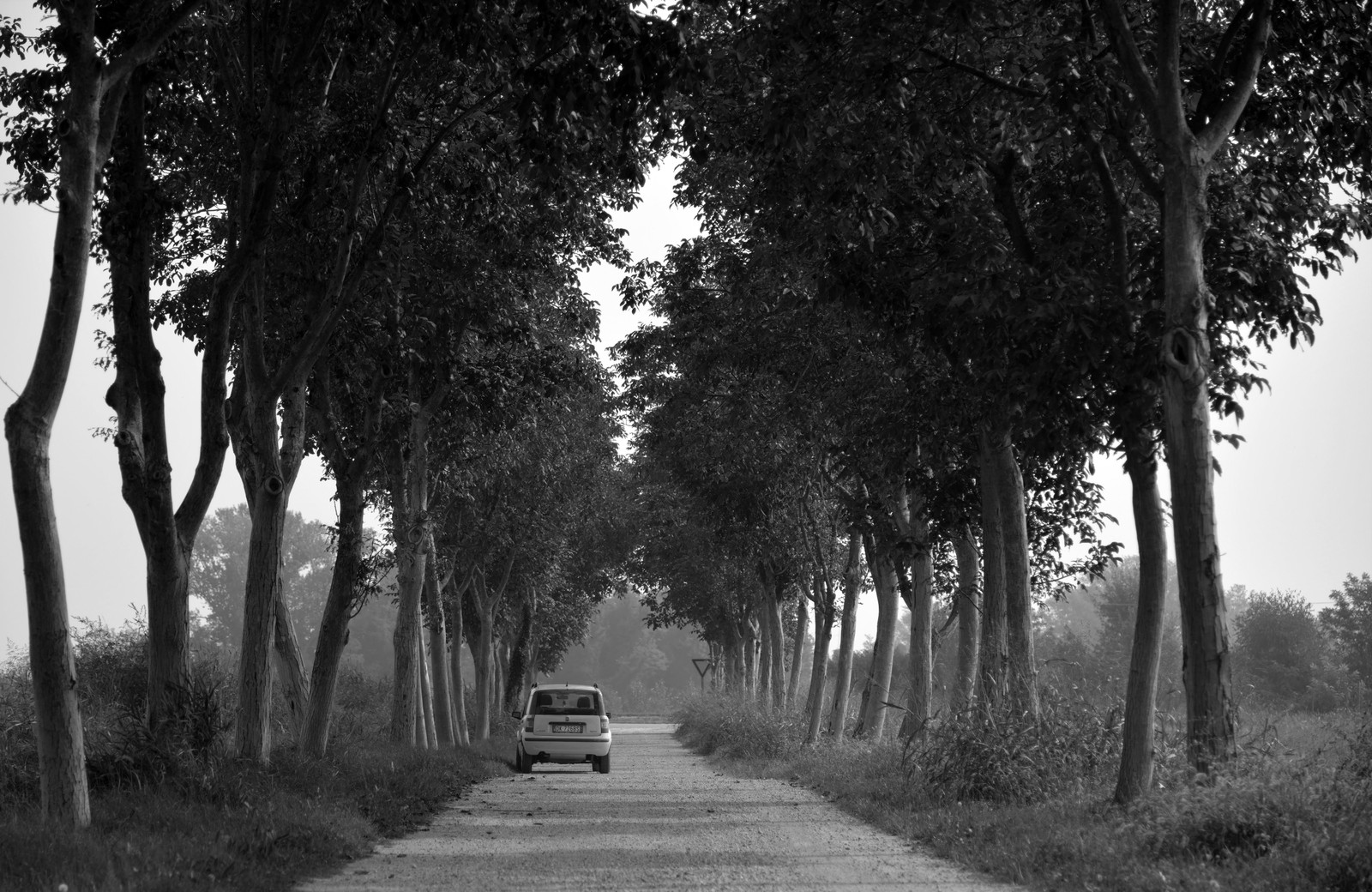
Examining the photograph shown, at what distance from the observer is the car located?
2719 centimetres

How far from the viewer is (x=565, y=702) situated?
28.1 metres

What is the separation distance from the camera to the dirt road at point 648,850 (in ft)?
30.7

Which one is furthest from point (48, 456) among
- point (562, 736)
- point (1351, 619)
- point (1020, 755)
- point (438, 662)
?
point (1351, 619)

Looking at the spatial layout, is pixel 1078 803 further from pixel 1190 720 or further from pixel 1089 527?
pixel 1089 527

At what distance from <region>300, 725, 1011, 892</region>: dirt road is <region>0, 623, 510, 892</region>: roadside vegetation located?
417mm

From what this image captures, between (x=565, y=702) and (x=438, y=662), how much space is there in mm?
4215

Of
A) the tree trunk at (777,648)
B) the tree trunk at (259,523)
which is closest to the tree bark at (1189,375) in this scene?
the tree trunk at (259,523)

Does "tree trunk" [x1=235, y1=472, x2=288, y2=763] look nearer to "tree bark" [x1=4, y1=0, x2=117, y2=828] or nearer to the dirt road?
the dirt road

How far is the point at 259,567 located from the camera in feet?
49.5

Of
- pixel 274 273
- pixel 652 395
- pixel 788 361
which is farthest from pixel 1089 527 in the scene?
pixel 274 273

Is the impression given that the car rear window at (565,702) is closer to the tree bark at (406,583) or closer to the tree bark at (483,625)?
the tree bark at (406,583)

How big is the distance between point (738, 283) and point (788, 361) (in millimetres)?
1936

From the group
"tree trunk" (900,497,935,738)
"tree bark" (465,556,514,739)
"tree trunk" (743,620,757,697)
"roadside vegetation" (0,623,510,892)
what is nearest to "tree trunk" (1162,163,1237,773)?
"roadside vegetation" (0,623,510,892)

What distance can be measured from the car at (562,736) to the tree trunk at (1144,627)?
53.7ft
